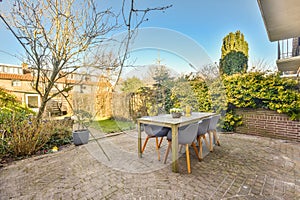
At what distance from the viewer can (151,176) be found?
2.19 m

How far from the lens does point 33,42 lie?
3291mm

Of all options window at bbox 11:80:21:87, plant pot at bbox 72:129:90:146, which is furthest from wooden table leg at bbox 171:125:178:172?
window at bbox 11:80:21:87

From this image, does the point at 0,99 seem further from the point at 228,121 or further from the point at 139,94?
the point at 228,121

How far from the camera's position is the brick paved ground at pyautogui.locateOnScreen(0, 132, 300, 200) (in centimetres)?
180

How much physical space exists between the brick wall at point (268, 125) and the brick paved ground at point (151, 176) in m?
0.66

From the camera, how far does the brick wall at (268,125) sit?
377cm

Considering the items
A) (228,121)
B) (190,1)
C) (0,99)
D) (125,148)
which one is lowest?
(125,148)

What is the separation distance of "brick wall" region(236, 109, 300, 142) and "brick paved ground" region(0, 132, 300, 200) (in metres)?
0.66

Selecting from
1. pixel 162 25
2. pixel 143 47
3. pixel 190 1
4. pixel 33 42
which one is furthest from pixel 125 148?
pixel 190 1

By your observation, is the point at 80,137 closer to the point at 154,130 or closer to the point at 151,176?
the point at 154,130

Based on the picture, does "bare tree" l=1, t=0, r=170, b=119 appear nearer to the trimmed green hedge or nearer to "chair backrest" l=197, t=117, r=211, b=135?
"chair backrest" l=197, t=117, r=211, b=135

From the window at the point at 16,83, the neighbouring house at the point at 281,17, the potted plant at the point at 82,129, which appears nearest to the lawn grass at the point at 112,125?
the potted plant at the point at 82,129

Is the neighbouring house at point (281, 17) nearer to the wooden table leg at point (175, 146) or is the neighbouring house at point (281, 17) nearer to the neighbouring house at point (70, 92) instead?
the wooden table leg at point (175, 146)

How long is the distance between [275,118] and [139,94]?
171 inches
